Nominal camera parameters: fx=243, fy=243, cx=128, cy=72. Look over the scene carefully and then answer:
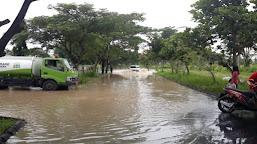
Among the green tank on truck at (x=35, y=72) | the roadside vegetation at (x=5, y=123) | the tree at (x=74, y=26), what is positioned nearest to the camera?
the roadside vegetation at (x=5, y=123)

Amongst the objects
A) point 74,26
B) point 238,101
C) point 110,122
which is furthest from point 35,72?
point 238,101

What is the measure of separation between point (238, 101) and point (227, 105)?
416 millimetres

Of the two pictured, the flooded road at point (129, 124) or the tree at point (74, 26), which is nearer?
the flooded road at point (129, 124)

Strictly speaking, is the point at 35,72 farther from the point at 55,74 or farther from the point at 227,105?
the point at 227,105

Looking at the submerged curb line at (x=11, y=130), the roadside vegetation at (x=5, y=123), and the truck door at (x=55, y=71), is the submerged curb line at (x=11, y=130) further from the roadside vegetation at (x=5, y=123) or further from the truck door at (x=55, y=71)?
the truck door at (x=55, y=71)

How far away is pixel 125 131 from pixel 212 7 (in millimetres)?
9826

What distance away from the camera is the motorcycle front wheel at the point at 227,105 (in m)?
7.96

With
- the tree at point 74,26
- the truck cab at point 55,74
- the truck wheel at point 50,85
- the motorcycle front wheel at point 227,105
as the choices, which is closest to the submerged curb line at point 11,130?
the motorcycle front wheel at point 227,105

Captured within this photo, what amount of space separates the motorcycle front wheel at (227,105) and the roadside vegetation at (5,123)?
6362 mm

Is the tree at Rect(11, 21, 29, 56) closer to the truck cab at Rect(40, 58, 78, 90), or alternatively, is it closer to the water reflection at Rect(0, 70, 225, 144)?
the truck cab at Rect(40, 58, 78, 90)

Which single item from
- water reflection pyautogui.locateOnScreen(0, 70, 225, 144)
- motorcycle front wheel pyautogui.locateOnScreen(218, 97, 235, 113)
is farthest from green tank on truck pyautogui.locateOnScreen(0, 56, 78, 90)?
motorcycle front wheel pyautogui.locateOnScreen(218, 97, 235, 113)

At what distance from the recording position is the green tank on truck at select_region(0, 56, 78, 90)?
14.6 metres

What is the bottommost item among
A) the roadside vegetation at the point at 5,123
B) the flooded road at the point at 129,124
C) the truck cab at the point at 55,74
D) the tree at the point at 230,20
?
the flooded road at the point at 129,124

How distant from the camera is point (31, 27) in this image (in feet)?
69.5
